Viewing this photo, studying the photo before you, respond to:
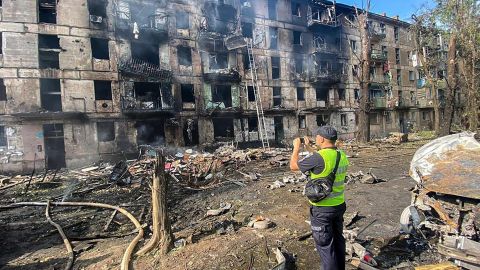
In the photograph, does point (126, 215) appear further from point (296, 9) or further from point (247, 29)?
point (296, 9)

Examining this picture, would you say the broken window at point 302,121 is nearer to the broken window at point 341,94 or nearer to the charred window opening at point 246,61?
the broken window at point 341,94

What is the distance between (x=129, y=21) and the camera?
2277 centimetres

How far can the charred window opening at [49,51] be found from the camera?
67.6 ft

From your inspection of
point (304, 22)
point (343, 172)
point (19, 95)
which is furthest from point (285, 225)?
point (304, 22)

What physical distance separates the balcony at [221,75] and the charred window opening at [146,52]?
4.19 metres

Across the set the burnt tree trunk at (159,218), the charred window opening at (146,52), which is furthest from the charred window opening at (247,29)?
the burnt tree trunk at (159,218)

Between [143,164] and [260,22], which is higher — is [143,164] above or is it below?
below

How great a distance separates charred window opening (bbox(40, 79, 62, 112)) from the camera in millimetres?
20500

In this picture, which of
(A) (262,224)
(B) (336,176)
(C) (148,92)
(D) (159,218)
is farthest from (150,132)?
(B) (336,176)

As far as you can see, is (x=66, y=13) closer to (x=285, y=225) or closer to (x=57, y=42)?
(x=57, y=42)

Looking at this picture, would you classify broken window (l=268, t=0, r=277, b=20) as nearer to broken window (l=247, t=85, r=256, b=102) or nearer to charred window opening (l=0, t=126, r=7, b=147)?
broken window (l=247, t=85, r=256, b=102)

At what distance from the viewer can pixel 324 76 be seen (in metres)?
31.8

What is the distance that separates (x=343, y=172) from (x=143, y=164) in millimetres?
14601

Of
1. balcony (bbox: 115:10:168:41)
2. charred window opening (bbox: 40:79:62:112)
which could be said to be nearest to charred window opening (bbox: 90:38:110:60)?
balcony (bbox: 115:10:168:41)
